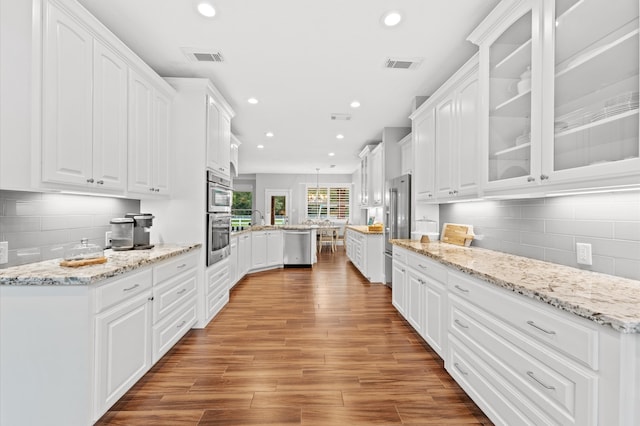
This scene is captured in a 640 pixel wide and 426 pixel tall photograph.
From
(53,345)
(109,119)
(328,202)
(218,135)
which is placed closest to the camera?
(53,345)

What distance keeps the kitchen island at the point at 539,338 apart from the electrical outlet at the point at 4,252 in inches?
108

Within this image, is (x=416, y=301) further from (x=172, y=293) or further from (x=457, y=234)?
(x=172, y=293)

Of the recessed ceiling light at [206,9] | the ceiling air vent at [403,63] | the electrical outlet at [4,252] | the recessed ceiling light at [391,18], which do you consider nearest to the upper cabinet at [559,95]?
the recessed ceiling light at [391,18]

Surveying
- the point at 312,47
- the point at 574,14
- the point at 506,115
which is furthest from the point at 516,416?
the point at 312,47

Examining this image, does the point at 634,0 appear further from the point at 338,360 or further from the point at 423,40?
the point at 338,360

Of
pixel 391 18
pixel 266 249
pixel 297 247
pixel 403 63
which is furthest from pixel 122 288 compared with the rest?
pixel 297 247

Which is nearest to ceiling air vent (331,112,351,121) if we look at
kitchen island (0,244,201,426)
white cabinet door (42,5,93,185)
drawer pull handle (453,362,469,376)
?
white cabinet door (42,5,93,185)

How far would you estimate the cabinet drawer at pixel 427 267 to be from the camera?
7.79ft

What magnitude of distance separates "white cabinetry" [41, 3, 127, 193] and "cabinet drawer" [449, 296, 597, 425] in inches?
102

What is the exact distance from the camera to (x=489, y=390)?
1.70 m

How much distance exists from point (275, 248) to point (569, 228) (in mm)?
5334

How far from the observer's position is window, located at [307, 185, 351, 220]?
1141cm

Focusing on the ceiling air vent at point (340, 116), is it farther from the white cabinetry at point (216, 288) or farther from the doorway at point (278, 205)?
the doorway at point (278, 205)

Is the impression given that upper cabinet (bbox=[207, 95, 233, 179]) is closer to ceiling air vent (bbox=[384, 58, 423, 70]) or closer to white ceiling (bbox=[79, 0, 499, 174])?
white ceiling (bbox=[79, 0, 499, 174])
